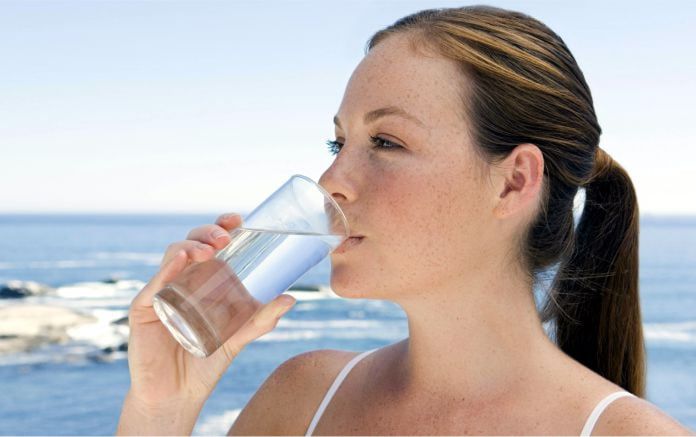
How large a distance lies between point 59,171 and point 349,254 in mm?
46474

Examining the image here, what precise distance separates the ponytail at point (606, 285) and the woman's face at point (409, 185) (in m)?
0.50

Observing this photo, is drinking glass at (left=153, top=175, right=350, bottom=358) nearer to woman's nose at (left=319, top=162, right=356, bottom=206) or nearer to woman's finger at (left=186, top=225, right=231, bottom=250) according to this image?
woman's finger at (left=186, top=225, right=231, bottom=250)

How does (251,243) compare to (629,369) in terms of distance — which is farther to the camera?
(629,369)

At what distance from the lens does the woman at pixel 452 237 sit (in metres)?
1.82

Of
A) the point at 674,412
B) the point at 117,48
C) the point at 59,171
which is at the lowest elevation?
the point at 59,171

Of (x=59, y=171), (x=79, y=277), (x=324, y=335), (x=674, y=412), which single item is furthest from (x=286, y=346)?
(x=59, y=171)

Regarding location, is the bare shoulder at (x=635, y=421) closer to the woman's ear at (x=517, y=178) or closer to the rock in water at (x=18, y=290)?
the woman's ear at (x=517, y=178)

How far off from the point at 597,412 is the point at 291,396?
2.64 feet

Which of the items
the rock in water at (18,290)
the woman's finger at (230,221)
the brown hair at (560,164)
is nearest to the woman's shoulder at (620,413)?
the brown hair at (560,164)

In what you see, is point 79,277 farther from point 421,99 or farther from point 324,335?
point 421,99

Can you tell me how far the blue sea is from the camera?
37.1ft

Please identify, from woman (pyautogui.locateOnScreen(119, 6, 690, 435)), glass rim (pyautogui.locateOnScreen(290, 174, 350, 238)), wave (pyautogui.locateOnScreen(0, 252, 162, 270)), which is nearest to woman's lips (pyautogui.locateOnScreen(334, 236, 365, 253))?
woman (pyautogui.locateOnScreen(119, 6, 690, 435))

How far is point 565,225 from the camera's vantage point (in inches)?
83.3

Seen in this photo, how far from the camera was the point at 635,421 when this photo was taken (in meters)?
1.64
